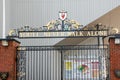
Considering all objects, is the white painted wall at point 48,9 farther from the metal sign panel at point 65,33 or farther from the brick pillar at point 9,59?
the brick pillar at point 9,59

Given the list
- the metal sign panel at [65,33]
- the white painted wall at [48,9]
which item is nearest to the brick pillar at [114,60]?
the metal sign panel at [65,33]

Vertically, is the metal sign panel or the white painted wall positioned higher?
the white painted wall

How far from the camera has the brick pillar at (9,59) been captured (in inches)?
559

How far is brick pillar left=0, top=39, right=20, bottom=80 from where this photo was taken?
14.2 metres

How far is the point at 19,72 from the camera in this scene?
1467cm

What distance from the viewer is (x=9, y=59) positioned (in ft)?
46.8

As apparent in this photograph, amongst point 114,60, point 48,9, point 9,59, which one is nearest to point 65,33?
point 114,60

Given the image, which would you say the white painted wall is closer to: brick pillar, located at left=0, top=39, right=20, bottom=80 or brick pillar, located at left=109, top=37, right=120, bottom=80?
brick pillar, located at left=0, top=39, right=20, bottom=80

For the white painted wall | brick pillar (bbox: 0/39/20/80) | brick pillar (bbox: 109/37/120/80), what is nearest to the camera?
brick pillar (bbox: 109/37/120/80)

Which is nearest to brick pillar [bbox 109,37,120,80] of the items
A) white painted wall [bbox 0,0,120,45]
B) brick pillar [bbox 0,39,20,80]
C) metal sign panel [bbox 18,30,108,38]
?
metal sign panel [bbox 18,30,108,38]

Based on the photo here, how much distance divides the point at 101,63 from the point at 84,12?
864 cm

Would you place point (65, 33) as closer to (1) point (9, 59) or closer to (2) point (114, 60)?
(2) point (114, 60)

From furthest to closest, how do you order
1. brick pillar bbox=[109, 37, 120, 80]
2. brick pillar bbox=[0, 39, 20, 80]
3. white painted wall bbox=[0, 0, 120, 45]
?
white painted wall bbox=[0, 0, 120, 45] → brick pillar bbox=[0, 39, 20, 80] → brick pillar bbox=[109, 37, 120, 80]

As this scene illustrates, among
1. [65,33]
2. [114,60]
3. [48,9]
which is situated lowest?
[114,60]
